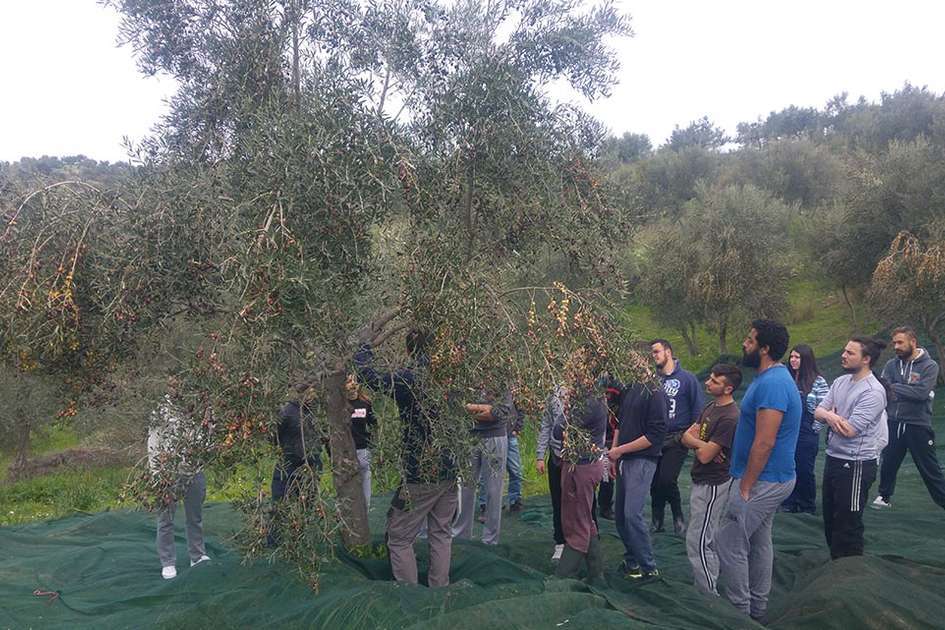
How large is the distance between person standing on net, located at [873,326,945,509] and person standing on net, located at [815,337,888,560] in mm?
2091

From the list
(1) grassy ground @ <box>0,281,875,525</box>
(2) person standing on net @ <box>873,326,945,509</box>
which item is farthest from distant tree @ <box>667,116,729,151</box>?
(2) person standing on net @ <box>873,326,945,509</box>

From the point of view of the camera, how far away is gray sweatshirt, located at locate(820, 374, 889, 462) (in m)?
6.07

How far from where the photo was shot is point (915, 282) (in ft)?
57.1

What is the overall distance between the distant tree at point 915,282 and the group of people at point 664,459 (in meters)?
10.8

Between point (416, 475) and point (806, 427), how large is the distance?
4931 mm

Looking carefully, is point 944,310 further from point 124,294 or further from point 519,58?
point 124,294

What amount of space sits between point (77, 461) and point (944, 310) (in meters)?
21.3

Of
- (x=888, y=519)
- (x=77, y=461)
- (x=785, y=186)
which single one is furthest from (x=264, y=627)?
(x=785, y=186)

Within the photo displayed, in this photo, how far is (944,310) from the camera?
17.6m

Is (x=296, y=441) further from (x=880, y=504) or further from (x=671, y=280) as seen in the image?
(x=671, y=280)

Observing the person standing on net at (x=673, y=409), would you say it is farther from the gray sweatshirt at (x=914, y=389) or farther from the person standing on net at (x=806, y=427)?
the gray sweatshirt at (x=914, y=389)

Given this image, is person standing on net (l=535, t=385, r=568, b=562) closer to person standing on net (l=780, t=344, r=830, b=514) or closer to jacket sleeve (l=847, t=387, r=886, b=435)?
jacket sleeve (l=847, t=387, r=886, b=435)

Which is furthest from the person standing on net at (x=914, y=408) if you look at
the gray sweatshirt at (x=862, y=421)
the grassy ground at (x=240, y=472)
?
the grassy ground at (x=240, y=472)

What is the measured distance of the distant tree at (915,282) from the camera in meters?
17.1
